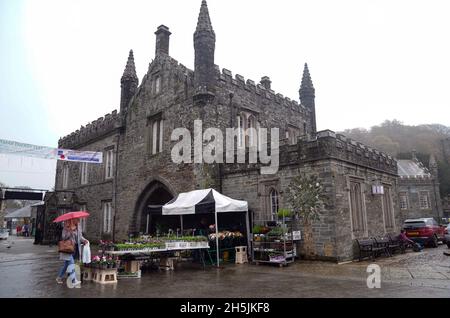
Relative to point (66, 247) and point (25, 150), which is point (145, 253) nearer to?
point (66, 247)

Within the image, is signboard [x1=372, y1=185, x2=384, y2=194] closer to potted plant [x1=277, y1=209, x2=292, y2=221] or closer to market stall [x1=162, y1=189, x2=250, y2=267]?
potted plant [x1=277, y1=209, x2=292, y2=221]

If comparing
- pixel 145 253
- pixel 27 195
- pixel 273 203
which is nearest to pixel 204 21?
pixel 273 203

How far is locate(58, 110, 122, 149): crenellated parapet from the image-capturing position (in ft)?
78.1

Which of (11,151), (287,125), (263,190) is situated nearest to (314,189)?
(263,190)

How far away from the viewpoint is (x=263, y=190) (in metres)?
14.9

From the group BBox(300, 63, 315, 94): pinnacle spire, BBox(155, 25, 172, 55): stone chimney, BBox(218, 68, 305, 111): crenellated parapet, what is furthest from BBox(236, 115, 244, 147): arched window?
BBox(300, 63, 315, 94): pinnacle spire

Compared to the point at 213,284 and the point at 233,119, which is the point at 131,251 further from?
the point at 233,119

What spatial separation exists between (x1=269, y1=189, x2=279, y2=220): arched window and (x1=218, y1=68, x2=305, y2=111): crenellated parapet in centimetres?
653

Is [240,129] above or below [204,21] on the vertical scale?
below

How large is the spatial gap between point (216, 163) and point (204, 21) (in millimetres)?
7081

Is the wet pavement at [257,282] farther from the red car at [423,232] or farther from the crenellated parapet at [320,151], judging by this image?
the red car at [423,232]

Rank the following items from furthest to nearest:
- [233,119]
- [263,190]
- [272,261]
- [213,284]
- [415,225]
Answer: [415,225] < [233,119] < [263,190] < [272,261] < [213,284]

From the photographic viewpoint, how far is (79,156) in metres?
22.3
